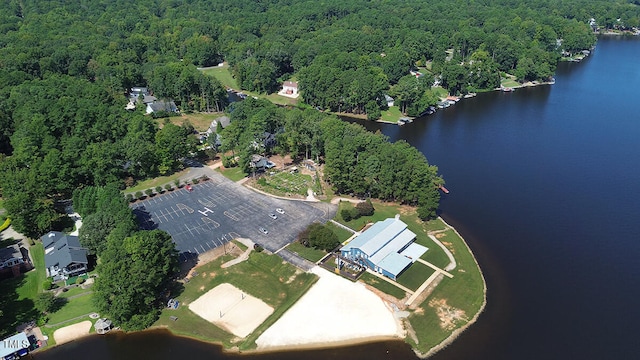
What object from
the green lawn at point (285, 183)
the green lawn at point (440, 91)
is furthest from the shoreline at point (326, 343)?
the green lawn at point (440, 91)

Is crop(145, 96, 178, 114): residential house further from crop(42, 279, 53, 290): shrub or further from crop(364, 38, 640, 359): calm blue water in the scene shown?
crop(42, 279, 53, 290): shrub

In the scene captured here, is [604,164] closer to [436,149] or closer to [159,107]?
[436,149]

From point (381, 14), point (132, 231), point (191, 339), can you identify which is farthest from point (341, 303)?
point (381, 14)

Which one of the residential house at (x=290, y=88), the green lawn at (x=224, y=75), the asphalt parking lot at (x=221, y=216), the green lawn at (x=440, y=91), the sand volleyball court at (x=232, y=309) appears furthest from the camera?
the green lawn at (x=224, y=75)

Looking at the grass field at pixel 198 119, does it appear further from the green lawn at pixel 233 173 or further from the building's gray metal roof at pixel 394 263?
the building's gray metal roof at pixel 394 263

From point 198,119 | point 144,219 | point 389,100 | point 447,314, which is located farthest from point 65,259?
point 389,100

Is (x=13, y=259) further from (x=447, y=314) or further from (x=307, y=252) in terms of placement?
(x=447, y=314)
